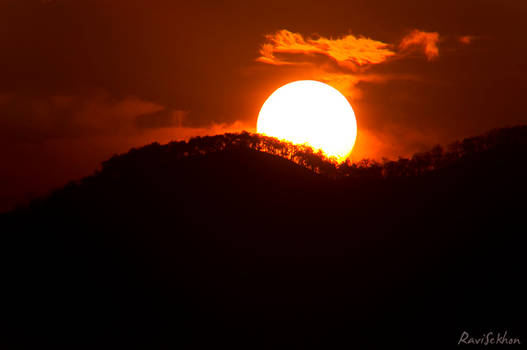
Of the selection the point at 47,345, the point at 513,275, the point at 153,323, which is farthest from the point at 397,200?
→ the point at 47,345

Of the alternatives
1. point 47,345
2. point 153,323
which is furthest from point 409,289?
point 47,345

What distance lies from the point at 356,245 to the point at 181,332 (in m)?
8.83

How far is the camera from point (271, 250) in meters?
23.7

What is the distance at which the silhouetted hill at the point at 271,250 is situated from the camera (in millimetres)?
19547

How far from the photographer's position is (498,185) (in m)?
23.4

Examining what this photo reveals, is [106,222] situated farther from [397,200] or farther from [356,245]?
[397,200]

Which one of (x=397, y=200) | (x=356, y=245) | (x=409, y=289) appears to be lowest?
(x=409, y=289)

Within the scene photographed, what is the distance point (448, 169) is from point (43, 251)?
19199 mm

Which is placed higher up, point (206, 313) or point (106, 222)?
point (106, 222)

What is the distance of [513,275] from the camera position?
20.0 metres

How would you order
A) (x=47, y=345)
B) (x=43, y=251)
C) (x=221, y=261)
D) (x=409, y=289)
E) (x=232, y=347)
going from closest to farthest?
(x=232, y=347) < (x=47, y=345) < (x=409, y=289) < (x=221, y=261) < (x=43, y=251)

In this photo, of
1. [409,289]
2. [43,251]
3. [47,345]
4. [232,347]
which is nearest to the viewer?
[232,347]

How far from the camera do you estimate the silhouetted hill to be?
19547mm

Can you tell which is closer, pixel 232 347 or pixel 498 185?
pixel 232 347
